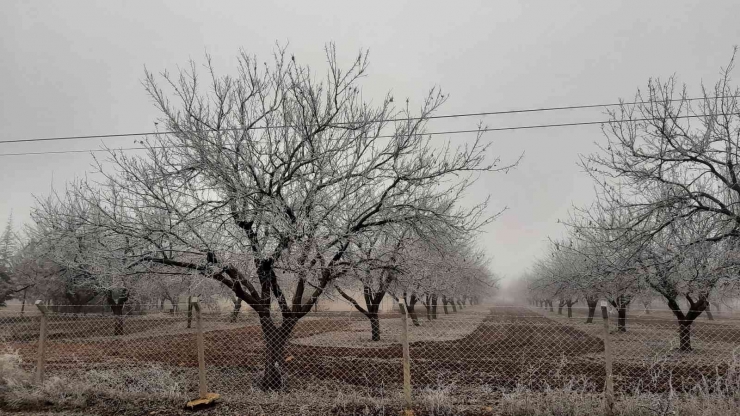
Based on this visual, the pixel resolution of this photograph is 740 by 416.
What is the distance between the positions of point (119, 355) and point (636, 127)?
599 inches

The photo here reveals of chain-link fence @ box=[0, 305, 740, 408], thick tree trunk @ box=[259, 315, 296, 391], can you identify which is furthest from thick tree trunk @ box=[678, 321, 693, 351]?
thick tree trunk @ box=[259, 315, 296, 391]

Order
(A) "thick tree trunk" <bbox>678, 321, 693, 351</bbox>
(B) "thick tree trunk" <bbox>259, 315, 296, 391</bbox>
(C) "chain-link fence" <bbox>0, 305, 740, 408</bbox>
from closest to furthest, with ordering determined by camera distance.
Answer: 1. (C) "chain-link fence" <bbox>0, 305, 740, 408</bbox>
2. (B) "thick tree trunk" <bbox>259, 315, 296, 391</bbox>
3. (A) "thick tree trunk" <bbox>678, 321, 693, 351</bbox>

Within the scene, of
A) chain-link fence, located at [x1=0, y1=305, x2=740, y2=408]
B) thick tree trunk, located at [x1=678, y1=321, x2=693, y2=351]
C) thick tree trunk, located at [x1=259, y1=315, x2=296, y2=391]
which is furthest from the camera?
thick tree trunk, located at [x1=678, y1=321, x2=693, y2=351]

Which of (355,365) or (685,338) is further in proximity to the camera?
(685,338)

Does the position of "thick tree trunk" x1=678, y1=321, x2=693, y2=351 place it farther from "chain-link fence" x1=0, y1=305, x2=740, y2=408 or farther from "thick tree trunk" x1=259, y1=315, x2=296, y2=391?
"thick tree trunk" x1=259, y1=315, x2=296, y2=391

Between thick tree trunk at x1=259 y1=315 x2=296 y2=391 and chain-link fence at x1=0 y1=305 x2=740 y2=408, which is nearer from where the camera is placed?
chain-link fence at x1=0 y1=305 x2=740 y2=408

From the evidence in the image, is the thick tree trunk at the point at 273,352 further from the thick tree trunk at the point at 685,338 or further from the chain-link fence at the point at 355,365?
the thick tree trunk at the point at 685,338

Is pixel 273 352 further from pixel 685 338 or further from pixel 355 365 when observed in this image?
pixel 685 338

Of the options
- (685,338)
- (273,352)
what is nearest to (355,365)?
(273,352)

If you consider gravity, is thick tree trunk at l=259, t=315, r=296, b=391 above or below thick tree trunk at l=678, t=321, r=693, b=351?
above

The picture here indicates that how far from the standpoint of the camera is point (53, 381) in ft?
23.4

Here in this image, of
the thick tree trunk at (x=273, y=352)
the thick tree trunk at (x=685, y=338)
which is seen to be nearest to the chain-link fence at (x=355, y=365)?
the thick tree trunk at (x=273, y=352)

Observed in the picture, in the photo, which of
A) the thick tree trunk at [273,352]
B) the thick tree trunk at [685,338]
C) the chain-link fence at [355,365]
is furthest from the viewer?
the thick tree trunk at [685,338]

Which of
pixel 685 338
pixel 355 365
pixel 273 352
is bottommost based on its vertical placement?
pixel 685 338
